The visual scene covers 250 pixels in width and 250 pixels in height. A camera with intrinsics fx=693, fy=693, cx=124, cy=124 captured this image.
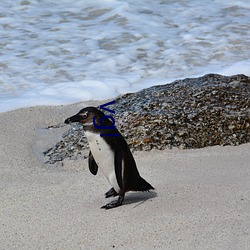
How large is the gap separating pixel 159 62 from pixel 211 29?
5.81 ft

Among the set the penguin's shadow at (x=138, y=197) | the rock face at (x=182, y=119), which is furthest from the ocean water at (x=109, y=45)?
the penguin's shadow at (x=138, y=197)

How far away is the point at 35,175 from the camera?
4586 mm

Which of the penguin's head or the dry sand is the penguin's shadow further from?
the penguin's head

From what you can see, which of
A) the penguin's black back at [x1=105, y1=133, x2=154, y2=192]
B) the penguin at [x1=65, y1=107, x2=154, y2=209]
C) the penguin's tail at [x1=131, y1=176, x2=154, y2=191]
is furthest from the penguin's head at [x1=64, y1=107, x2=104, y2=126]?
the penguin's tail at [x1=131, y1=176, x2=154, y2=191]

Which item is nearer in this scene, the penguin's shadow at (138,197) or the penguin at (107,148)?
the penguin at (107,148)

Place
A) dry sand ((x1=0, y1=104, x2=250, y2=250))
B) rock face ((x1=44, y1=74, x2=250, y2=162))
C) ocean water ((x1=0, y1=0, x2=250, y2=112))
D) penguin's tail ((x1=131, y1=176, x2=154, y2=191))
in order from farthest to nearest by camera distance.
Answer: ocean water ((x1=0, y1=0, x2=250, y2=112))
rock face ((x1=44, y1=74, x2=250, y2=162))
penguin's tail ((x1=131, y1=176, x2=154, y2=191))
dry sand ((x1=0, y1=104, x2=250, y2=250))

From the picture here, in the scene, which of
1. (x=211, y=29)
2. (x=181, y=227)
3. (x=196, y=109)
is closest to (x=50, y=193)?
(x=181, y=227)

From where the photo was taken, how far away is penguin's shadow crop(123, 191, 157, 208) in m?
3.89

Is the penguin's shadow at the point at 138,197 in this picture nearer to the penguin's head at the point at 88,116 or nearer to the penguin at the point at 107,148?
the penguin at the point at 107,148

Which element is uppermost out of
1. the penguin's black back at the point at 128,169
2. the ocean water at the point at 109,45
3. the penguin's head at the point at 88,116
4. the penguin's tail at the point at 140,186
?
the penguin's head at the point at 88,116

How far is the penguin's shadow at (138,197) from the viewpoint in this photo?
389 cm

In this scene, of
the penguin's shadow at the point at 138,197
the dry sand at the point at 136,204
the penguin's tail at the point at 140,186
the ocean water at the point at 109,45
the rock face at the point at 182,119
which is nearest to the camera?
the dry sand at the point at 136,204

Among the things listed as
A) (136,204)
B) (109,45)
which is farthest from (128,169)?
(109,45)

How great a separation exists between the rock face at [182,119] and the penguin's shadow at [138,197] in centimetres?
91
